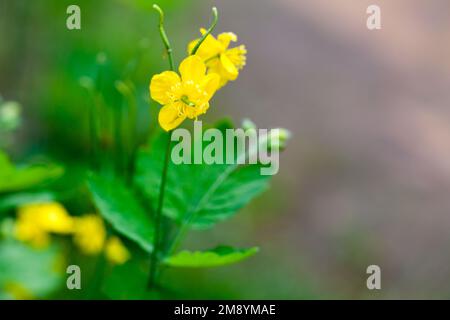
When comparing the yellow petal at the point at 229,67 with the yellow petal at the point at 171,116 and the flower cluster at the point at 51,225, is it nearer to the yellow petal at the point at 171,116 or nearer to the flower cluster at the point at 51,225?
the yellow petal at the point at 171,116

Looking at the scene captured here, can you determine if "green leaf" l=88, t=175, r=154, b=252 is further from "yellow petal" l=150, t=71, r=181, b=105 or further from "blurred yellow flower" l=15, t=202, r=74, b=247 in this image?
"blurred yellow flower" l=15, t=202, r=74, b=247

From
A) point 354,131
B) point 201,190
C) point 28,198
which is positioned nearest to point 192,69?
point 201,190

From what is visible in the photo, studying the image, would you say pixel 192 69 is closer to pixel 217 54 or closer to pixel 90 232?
pixel 217 54

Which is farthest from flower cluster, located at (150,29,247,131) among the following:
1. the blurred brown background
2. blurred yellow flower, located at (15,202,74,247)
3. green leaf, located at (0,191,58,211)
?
the blurred brown background

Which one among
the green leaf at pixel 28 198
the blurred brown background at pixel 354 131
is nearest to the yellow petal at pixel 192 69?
the green leaf at pixel 28 198

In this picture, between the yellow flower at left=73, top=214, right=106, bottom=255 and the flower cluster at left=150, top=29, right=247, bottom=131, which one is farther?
the yellow flower at left=73, top=214, right=106, bottom=255
